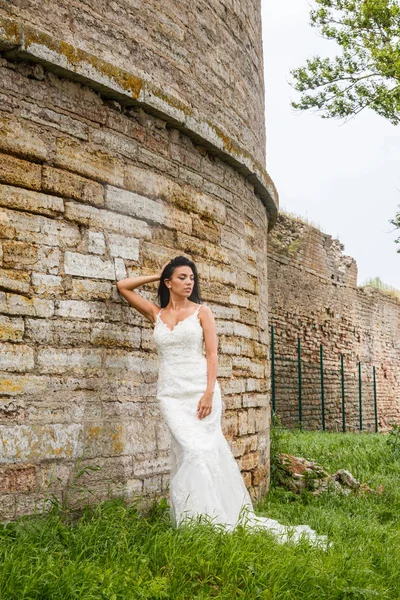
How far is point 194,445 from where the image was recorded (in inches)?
169

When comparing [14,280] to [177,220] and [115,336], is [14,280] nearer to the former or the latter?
[115,336]

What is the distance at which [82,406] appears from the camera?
4.25m

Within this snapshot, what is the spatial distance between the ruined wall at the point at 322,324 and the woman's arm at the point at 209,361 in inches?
326

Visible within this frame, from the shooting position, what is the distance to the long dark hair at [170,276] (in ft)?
15.1

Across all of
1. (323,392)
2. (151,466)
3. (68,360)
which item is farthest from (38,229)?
(323,392)

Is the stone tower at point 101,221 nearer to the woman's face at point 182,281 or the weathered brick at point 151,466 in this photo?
the weathered brick at point 151,466

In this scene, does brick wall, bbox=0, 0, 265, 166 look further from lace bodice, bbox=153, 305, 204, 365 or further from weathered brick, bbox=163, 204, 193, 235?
lace bodice, bbox=153, 305, 204, 365

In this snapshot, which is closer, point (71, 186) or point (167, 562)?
point (167, 562)

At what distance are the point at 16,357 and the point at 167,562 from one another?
1415 mm

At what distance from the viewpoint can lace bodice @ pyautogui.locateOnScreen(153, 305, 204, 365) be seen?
14.8 feet

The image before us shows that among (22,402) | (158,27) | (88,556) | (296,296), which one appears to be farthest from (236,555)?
(296,296)

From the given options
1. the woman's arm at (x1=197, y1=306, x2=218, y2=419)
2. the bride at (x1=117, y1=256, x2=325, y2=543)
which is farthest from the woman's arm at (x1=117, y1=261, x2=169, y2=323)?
the woman's arm at (x1=197, y1=306, x2=218, y2=419)

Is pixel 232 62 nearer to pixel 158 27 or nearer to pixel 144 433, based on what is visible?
pixel 158 27

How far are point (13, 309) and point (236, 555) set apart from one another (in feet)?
6.08
